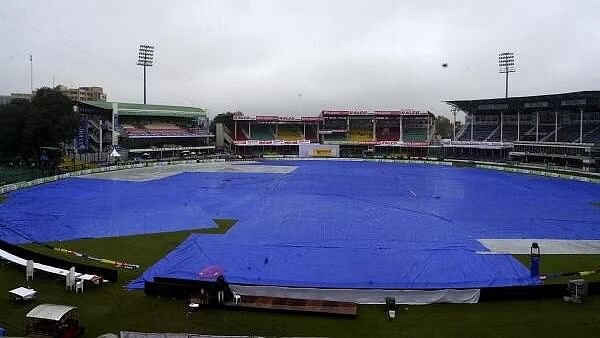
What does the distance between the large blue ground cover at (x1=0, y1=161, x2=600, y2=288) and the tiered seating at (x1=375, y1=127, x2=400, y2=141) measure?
46.7 meters

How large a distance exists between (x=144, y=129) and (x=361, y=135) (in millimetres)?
41738

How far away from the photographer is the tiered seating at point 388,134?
3740 inches

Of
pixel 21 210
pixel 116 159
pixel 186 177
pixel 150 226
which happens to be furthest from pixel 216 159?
pixel 150 226

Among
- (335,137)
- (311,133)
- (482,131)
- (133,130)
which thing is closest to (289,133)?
(311,133)

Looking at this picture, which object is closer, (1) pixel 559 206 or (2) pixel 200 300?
(2) pixel 200 300

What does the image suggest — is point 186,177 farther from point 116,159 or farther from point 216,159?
point 216,159

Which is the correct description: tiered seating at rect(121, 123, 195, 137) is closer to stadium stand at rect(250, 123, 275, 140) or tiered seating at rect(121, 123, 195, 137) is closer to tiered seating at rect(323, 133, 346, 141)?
stadium stand at rect(250, 123, 275, 140)

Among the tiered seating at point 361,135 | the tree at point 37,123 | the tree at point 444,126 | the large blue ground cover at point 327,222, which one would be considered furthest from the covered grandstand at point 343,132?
the tree at point 444,126

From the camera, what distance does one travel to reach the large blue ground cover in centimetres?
1736

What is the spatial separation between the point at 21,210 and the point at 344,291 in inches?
976

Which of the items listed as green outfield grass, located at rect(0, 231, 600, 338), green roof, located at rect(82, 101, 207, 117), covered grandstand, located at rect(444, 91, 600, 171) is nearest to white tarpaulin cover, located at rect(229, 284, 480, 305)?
green outfield grass, located at rect(0, 231, 600, 338)

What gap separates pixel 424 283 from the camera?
15969mm

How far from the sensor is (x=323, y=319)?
501 inches

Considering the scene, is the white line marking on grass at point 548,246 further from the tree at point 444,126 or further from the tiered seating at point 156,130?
the tree at point 444,126
